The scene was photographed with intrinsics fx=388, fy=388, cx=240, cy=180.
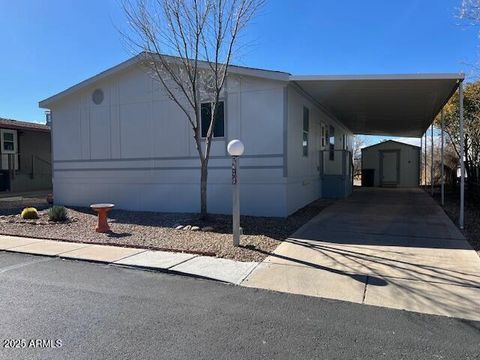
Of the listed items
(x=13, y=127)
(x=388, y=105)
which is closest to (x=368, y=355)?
(x=388, y=105)

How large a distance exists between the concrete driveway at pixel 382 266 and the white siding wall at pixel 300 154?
6.06 ft

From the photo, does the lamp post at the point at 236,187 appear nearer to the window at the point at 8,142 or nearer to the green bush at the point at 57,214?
the green bush at the point at 57,214

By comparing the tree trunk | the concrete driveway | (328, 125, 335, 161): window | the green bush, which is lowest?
the concrete driveway

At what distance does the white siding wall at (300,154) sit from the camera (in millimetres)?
10430

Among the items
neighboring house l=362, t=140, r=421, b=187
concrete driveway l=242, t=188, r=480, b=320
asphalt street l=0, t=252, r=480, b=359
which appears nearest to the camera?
asphalt street l=0, t=252, r=480, b=359

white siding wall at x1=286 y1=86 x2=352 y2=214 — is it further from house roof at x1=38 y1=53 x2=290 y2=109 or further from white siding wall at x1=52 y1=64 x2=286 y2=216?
house roof at x1=38 y1=53 x2=290 y2=109

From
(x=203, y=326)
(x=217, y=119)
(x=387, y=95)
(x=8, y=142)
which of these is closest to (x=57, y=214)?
(x=217, y=119)

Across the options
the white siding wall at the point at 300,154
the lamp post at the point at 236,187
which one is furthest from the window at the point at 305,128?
the lamp post at the point at 236,187

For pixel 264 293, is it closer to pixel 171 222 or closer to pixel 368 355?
pixel 368 355

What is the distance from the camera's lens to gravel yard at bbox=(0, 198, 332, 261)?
700 cm

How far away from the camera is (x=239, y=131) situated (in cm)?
1052

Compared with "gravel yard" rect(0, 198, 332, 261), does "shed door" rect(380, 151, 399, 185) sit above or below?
above

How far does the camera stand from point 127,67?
12.0 metres

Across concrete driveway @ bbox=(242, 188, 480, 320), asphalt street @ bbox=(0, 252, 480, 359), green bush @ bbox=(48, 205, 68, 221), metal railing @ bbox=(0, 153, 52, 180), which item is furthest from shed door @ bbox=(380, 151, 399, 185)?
metal railing @ bbox=(0, 153, 52, 180)
